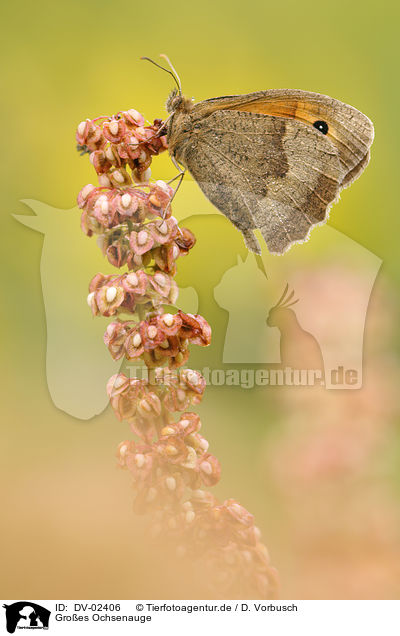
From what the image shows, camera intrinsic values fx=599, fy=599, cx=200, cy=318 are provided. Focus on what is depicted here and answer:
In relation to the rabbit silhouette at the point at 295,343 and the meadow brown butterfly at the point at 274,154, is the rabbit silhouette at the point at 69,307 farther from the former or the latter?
the meadow brown butterfly at the point at 274,154

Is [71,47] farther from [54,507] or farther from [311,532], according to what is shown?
[311,532]

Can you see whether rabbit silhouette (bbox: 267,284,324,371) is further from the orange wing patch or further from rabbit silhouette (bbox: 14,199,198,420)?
the orange wing patch
